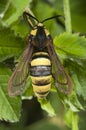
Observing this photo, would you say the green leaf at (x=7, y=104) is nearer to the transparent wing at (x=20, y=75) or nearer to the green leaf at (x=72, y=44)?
the transparent wing at (x=20, y=75)

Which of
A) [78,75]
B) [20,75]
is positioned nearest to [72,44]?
[78,75]

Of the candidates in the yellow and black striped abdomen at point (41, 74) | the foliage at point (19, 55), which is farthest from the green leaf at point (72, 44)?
the yellow and black striped abdomen at point (41, 74)

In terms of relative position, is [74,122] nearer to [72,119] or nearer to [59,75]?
[72,119]

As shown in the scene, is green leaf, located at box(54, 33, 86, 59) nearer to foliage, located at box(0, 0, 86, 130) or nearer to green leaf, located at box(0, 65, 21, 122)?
foliage, located at box(0, 0, 86, 130)

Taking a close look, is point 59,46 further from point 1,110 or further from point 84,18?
point 84,18

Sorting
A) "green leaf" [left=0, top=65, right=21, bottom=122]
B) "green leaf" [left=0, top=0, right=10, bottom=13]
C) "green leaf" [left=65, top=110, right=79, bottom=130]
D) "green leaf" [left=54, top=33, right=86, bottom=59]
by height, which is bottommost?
"green leaf" [left=65, top=110, right=79, bottom=130]

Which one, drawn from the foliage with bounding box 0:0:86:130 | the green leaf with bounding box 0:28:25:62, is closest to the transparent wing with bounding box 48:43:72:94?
the foliage with bounding box 0:0:86:130
